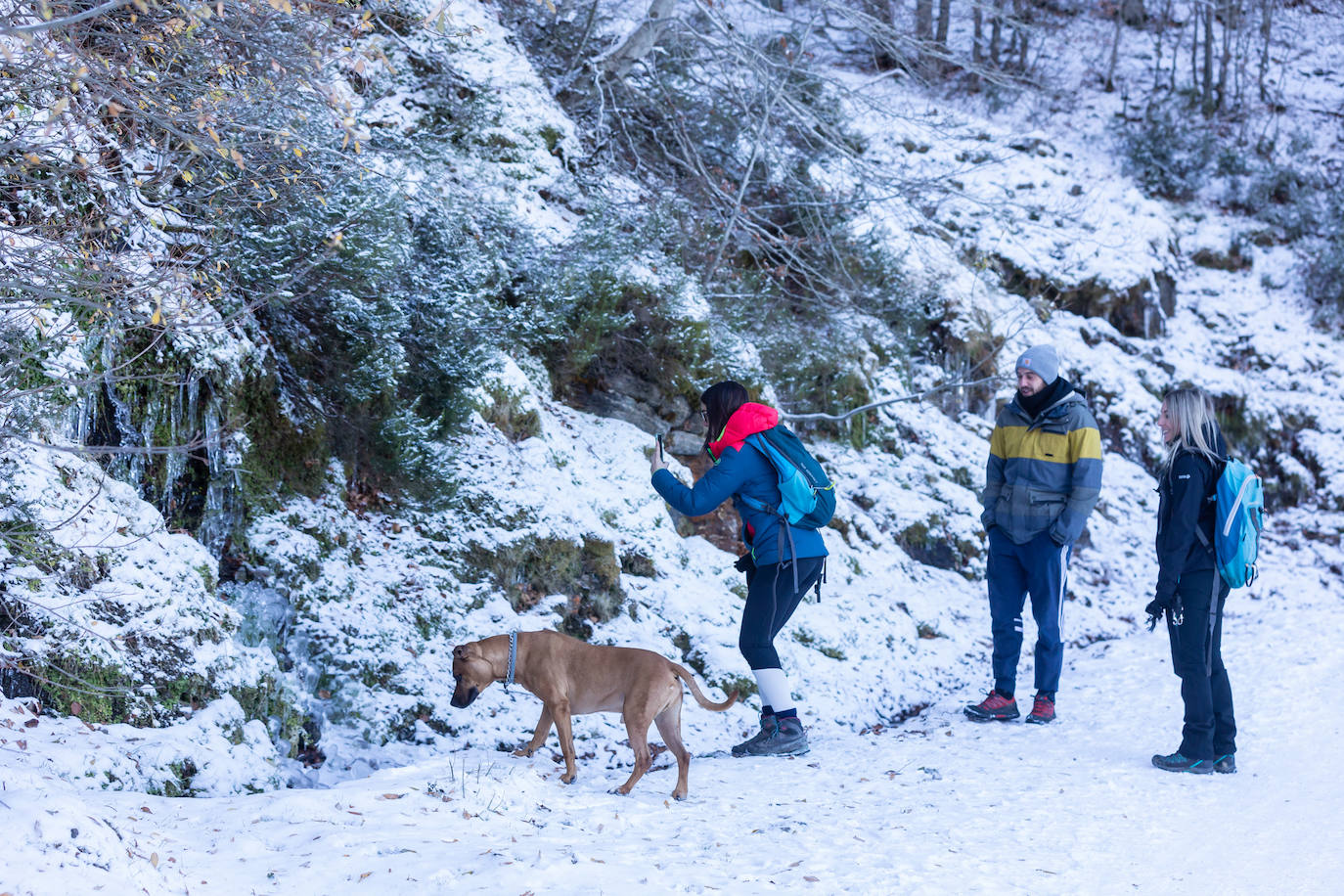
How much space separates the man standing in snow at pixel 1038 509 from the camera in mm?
5684

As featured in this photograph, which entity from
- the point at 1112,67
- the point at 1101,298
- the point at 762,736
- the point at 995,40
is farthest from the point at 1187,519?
the point at 1112,67

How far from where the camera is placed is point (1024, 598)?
5.96 m

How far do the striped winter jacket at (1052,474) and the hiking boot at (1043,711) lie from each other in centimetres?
107

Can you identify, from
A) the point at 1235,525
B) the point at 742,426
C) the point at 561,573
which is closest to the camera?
the point at 742,426

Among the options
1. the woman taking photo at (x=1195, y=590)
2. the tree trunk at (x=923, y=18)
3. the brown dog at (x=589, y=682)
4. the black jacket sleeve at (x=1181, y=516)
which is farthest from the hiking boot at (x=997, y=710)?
the tree trunk at (x=923, y=18)

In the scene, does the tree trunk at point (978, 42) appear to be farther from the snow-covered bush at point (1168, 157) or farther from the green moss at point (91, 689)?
the green moss at point (91, 689)

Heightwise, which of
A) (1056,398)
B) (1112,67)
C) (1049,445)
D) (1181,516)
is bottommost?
(1181,516)

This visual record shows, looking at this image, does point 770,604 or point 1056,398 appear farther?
point 1056,398

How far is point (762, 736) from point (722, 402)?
75.4 inches

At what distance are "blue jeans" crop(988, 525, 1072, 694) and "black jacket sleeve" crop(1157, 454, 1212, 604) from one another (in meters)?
0.63

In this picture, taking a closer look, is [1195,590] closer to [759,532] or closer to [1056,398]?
[1056,398]

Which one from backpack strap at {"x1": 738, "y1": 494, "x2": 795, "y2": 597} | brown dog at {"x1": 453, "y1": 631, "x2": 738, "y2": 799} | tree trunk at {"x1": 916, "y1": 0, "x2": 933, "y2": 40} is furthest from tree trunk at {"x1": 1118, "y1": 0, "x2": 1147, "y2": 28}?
brown dog at {"x1": 453, "y1": 631, "x2": 738, "y2": 799}

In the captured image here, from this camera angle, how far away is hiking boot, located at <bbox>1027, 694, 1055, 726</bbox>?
19.5ft

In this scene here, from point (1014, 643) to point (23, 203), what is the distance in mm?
6421
